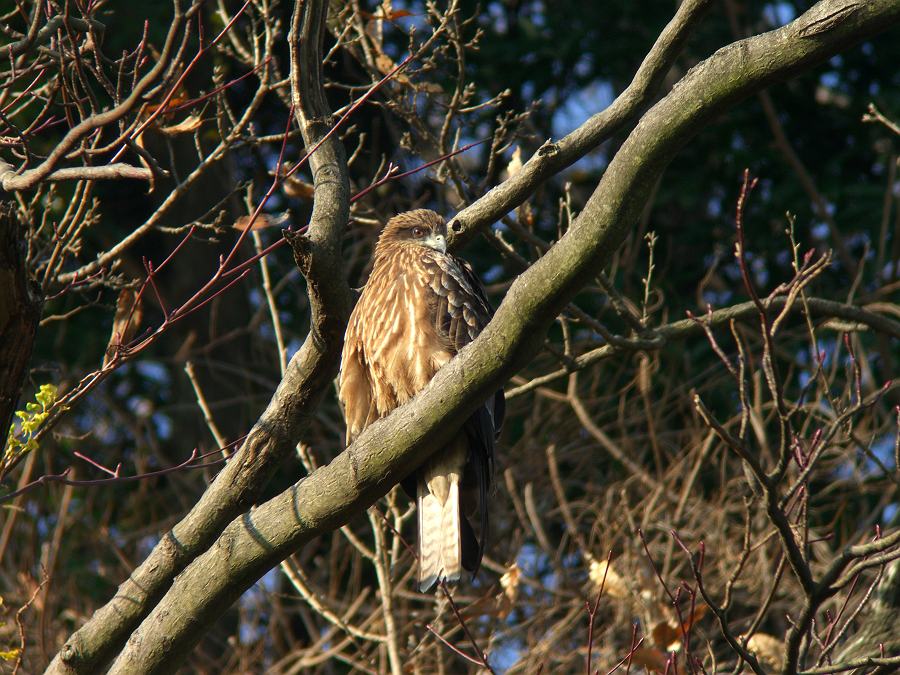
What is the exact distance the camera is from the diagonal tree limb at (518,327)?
2.88 meters

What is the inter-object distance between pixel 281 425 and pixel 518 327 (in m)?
1.09

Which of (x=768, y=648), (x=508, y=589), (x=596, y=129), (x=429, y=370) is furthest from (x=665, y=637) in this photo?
(x=596, y=129)

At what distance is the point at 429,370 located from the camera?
14.6 ft

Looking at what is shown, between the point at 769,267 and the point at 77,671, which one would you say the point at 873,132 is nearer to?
the point at 769,267

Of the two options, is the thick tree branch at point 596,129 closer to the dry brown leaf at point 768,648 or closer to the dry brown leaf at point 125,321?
the dry brown leaf at point 125,321

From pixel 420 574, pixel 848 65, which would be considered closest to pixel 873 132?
pixel 848 65

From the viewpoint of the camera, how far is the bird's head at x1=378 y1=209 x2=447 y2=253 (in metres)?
5.08

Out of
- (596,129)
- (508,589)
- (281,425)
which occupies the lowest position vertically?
(508,589)

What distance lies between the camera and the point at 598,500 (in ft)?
23.3

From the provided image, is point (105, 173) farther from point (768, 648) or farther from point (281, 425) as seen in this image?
point (768, 648)

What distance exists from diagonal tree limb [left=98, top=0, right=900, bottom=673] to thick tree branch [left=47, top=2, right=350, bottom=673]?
24 cm

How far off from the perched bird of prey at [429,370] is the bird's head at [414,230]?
0.06 meters

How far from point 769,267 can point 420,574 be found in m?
5.45

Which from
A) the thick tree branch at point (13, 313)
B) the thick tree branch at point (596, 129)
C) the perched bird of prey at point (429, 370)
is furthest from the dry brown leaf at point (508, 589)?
the thick tree branch at point (13, 313)
